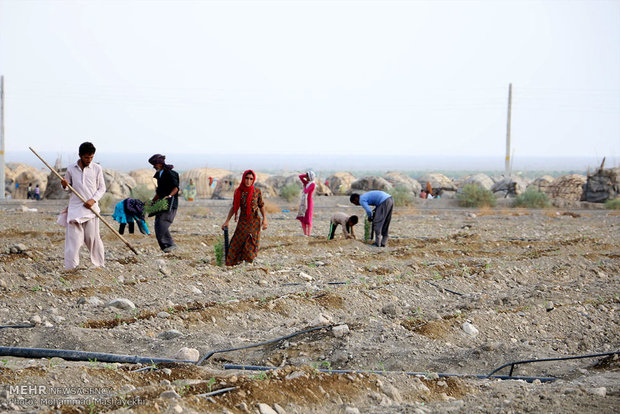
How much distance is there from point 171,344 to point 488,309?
3166mm

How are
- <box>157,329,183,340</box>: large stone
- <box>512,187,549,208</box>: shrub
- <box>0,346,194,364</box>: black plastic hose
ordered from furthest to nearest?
1. <box>512,187,549,208</box>: shrub
2. <box>157,329,183,340</box>: large stone
3. <box>0,346,194,364</box>: black plastic hose

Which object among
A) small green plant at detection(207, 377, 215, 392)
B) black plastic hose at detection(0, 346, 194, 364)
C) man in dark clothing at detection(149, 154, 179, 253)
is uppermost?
man in dark clothing at detection(149, 154, 179, 253)

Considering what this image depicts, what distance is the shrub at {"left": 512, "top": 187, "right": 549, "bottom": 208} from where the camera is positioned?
24781 mm

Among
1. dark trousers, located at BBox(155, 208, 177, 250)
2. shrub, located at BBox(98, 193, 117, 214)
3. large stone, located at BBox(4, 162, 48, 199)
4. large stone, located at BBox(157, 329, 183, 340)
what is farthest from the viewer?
large stone, located at BBox(4, 162, 48, 199)

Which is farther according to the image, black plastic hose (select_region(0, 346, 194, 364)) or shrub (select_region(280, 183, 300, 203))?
shrub (select_region(280, 183, 300, 203))

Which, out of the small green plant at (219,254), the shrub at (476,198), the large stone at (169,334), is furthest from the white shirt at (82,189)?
the shrub at (476,198)

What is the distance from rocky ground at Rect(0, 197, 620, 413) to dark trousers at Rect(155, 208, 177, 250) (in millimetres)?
208

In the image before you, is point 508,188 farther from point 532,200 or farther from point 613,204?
point 613,204

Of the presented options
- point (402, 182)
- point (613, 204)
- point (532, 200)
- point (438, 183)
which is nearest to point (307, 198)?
point (532, 200)

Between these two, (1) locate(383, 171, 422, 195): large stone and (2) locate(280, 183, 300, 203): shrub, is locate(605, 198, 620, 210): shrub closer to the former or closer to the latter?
(1) locate(383, 171, 422, 195): large stone

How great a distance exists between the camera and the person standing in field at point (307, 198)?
1274 cm

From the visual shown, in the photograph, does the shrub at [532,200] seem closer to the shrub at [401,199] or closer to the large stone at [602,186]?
the large stone at [602,186]

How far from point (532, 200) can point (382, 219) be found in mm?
14357

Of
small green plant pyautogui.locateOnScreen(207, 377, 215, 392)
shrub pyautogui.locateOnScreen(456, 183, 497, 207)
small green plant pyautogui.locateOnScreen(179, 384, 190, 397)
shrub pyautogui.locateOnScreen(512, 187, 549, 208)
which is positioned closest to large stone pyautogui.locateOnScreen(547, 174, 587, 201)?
shrub pyautogui.locateOnScreen(512, 187, 549, 208)
